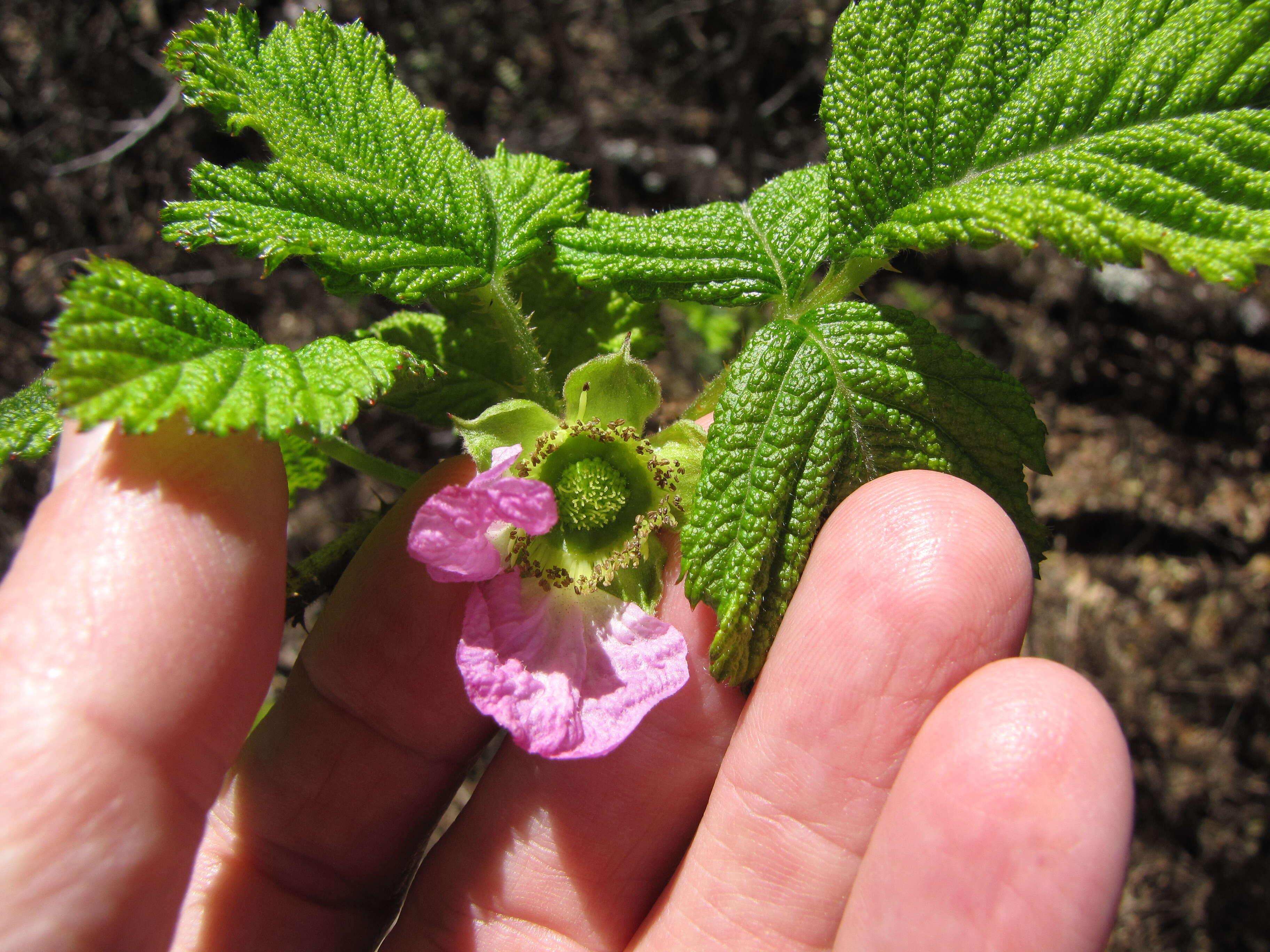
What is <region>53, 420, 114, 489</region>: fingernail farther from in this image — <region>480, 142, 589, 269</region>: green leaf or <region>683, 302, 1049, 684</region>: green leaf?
<region>683, 302, 1049, 684</region>: green leaf

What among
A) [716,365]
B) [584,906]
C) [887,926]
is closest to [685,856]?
[584,906]

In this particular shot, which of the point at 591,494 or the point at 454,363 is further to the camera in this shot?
the point at 454,363

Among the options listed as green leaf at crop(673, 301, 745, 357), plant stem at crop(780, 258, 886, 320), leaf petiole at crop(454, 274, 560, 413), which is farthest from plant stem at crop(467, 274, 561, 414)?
green leaf at crop(673, 301, 745, 357)

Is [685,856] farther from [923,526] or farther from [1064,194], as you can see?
[1064,194]

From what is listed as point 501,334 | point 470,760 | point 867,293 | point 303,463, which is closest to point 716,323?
point 867,293

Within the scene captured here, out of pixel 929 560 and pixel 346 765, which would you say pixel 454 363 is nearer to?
pixel 346 765

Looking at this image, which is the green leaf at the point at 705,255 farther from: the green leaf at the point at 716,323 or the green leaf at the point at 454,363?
the green leaf at the point at 716,323

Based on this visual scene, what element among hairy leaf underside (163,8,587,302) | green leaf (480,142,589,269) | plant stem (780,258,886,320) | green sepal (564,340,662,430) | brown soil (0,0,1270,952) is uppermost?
hairy leaf underside (163,8,587,302)
